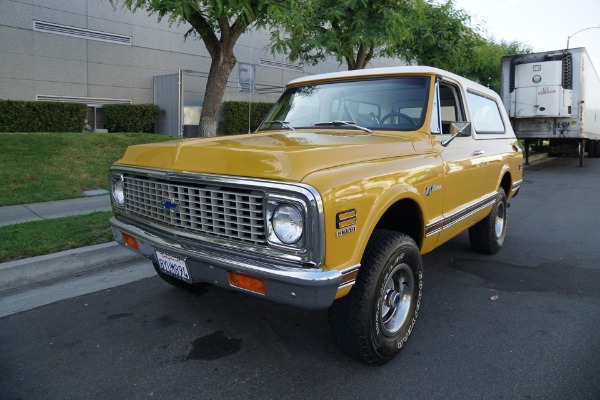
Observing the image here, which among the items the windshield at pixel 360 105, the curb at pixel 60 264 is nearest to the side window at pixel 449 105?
the windshield at pixel 360 105

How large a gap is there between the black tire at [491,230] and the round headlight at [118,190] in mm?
3714

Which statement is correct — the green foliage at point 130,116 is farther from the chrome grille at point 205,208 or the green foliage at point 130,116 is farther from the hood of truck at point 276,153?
the chrome grille at point 205,208

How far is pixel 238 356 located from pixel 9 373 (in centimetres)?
140

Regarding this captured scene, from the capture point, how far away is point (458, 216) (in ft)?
13.5

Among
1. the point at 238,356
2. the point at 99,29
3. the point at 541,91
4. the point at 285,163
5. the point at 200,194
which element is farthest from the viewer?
the point at 99,29

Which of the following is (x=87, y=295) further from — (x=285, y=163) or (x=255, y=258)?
(x=285, y=163)

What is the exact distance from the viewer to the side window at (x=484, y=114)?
15.7 ft

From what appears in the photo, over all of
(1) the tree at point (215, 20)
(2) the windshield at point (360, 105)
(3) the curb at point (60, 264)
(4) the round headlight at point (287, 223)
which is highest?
(1) the tree at point (215, 20)

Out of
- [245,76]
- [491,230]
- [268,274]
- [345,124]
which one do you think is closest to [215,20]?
[345,124]

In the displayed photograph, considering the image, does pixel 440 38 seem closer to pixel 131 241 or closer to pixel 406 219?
pixel 406 219

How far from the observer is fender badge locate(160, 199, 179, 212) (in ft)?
9.92

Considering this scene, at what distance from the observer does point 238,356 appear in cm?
315

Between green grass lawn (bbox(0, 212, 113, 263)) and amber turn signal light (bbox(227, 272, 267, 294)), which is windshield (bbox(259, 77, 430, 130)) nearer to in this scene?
amber turn signal light (bbox(227, 272, 267, 294))

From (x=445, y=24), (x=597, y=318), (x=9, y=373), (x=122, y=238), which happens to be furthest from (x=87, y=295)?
(x=445, y=24)
